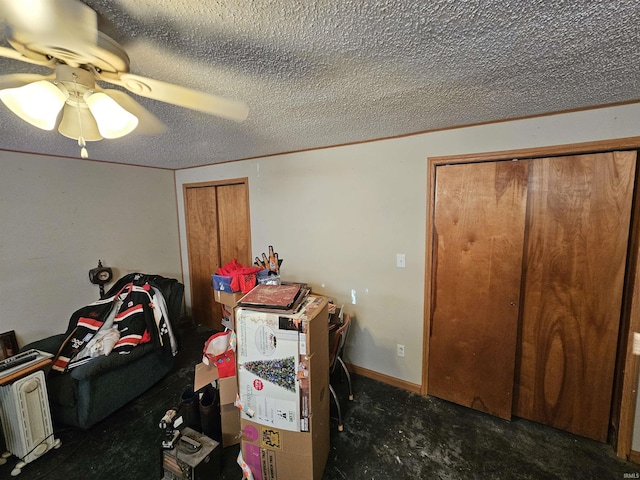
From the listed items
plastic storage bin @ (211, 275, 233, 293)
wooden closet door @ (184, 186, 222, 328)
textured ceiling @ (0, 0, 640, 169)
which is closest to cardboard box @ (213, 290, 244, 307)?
plastic storage bin @ (211, 275, 233, 293)

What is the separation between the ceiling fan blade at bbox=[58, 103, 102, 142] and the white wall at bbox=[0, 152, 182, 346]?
2019mm

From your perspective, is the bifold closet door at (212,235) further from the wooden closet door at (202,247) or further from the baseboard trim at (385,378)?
the baseboard trim at (385,378)

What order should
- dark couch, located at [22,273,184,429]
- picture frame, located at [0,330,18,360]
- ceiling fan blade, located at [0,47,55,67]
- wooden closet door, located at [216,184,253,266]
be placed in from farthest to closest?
wooden closet door, located at [216,184,253,266] < picture frame, located at [0,330,18,360] < dark couch, located at [22,273,184,429] < ceiling fan blade, located at [0,47,55,67]

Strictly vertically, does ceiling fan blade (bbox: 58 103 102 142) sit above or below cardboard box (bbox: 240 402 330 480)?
above

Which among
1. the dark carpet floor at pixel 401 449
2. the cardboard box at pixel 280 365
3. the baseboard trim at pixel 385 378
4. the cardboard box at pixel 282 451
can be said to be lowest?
the dark carpet floor at pixel 401 449

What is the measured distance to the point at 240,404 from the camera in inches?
54.6

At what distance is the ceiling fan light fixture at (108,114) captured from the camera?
35.7 inches

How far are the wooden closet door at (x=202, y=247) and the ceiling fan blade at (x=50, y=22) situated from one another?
2.61 meters

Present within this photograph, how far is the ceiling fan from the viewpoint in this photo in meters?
0.60

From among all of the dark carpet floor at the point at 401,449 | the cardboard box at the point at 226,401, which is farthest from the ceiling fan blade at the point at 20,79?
the dark carpet floor at the point at 401,449

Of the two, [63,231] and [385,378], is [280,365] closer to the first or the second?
[385,378]

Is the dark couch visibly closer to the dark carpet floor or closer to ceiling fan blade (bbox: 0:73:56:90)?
the dark carpet floor

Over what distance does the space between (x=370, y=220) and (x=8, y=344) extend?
3.32 m

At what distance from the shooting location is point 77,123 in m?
1.06
